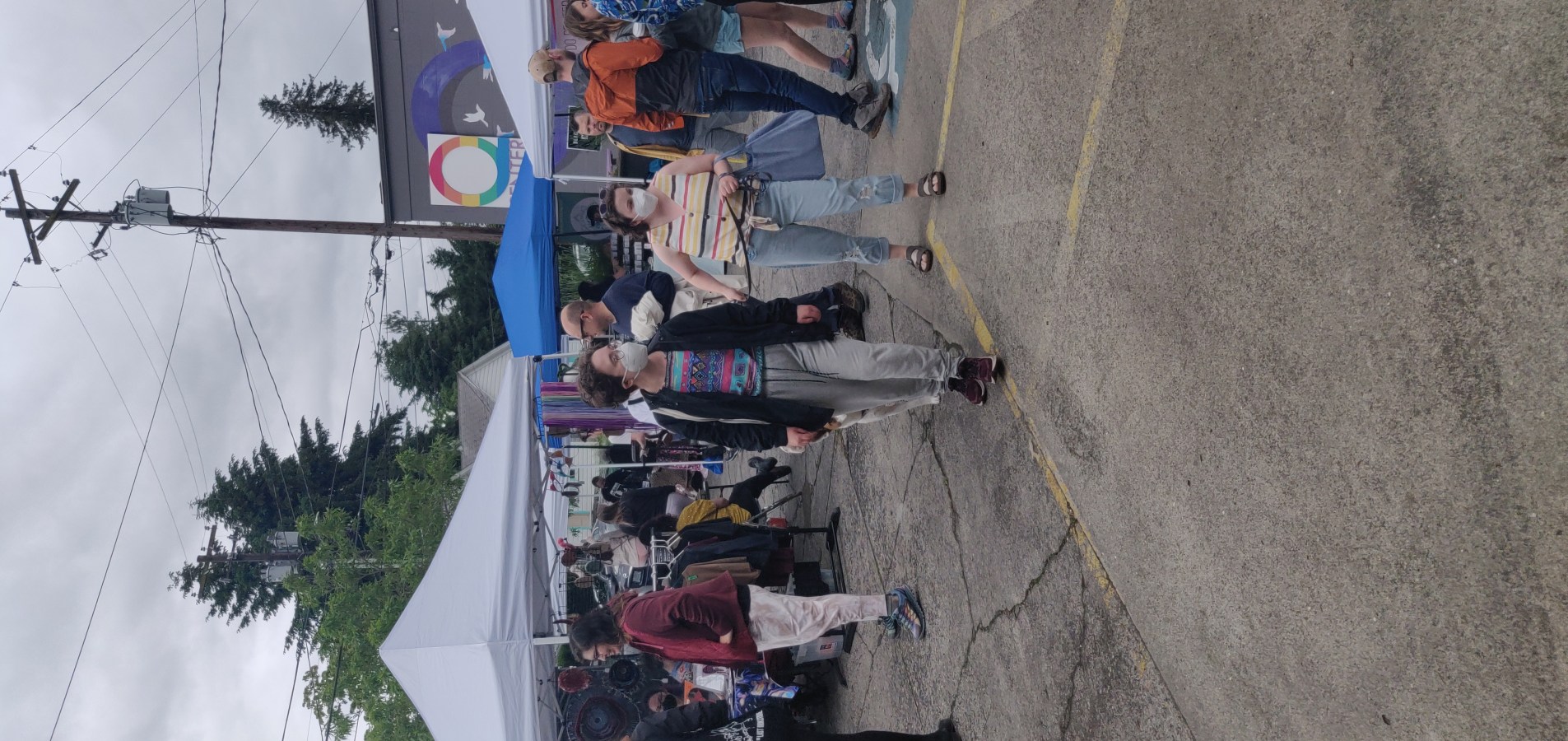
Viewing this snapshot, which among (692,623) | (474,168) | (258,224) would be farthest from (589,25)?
(258,224)

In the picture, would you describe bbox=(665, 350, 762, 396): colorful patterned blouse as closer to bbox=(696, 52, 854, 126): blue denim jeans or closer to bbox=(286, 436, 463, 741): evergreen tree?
bbox=(696, 52, 854, 126): blue denim jeans

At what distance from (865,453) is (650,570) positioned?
3428 millimetres

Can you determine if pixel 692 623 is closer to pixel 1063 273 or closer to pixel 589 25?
pixel 1063 273

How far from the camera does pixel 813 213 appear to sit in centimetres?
515

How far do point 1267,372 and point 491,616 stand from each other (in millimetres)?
5302

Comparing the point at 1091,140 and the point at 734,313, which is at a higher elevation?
the point at 1091,140

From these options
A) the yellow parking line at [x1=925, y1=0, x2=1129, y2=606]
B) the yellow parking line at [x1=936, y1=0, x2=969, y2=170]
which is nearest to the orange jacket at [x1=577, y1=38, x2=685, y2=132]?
the yellow parking line at [x1=936, y1=0, x2=969, y2=170]

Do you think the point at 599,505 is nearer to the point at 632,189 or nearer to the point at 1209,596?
the point at 632,189

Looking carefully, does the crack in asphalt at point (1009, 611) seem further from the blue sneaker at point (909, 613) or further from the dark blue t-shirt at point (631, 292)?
the dark blue t-shirt at point (631, 292)

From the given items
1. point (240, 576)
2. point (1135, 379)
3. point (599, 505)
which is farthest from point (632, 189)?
point (240, 576)

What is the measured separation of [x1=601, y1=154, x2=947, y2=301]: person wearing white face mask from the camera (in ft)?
16.1

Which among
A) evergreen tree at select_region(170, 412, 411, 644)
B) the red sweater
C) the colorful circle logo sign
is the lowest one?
evergreen tree at select_region(170, 412, 411, 644)

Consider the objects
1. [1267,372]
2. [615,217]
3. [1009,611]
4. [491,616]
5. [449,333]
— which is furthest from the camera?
[449,333]

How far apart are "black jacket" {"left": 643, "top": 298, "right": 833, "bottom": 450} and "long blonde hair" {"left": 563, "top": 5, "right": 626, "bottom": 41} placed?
74.3 inches
